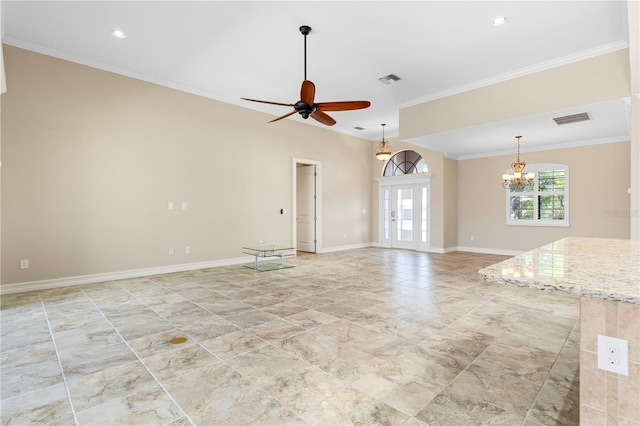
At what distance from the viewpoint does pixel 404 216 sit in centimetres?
943

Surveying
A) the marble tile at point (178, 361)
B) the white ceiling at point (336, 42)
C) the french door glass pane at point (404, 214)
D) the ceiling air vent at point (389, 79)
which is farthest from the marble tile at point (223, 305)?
the french door glass pane at point (404, 214)

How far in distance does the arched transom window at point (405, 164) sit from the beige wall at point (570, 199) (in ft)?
3.81

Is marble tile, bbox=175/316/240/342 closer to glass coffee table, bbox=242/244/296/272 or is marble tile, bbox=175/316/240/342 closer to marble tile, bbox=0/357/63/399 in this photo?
marble tile, bbox=0/357/63/399

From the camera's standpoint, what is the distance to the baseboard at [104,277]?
4.35m

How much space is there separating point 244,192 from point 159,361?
4.68 meters

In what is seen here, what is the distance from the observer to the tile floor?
177 centimetres

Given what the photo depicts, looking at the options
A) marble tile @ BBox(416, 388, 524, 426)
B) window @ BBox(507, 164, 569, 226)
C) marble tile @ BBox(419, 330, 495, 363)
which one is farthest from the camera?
window @ BBox(507, 164, 569, 226)

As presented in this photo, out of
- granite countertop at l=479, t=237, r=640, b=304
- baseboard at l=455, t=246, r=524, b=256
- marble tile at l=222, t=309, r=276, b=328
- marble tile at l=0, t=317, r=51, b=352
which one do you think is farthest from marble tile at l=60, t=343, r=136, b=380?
baseboard at l=455, t=246, r=524, b=256

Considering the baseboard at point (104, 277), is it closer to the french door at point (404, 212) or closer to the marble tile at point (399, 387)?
the marble tile at point (399, 387)

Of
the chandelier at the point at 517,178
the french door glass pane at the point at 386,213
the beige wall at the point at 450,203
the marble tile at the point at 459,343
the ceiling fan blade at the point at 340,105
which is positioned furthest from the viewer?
the french door glass pane at the point at 386,213

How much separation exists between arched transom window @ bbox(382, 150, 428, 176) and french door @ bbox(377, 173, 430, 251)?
24cm

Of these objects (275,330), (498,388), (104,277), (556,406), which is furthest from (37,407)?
(104,277)

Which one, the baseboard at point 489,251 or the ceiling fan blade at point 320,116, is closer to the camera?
the ceiling fan blade at point 320,116

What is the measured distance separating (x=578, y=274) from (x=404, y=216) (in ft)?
27.2
